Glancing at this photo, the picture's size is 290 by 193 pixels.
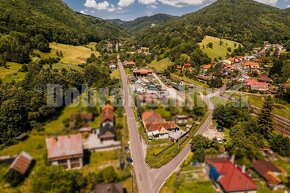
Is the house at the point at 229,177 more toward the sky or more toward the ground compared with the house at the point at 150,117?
more toward the ground

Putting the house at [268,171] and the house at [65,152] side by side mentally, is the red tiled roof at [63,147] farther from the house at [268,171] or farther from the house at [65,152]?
the house at [268,171]

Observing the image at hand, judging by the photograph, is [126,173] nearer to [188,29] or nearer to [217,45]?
[217,45]

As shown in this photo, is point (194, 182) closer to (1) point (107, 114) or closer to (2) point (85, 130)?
(1) point (107, 114)

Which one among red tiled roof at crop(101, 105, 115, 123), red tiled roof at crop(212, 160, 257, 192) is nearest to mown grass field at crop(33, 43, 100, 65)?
red tiled roof at crop(101, 105, 115, 123)

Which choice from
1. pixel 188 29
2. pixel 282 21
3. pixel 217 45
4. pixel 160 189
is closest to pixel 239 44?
pixel 217 45

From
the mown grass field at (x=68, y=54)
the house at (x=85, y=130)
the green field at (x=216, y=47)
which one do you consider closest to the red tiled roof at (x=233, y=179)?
the house at (x=85, y=130)

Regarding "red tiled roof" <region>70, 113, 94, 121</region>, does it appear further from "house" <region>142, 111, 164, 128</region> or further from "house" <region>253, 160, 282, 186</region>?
"house" <region>253, 160, 282, 186</region>

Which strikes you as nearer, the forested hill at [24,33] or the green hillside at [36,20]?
the forested hill at [24,33]
